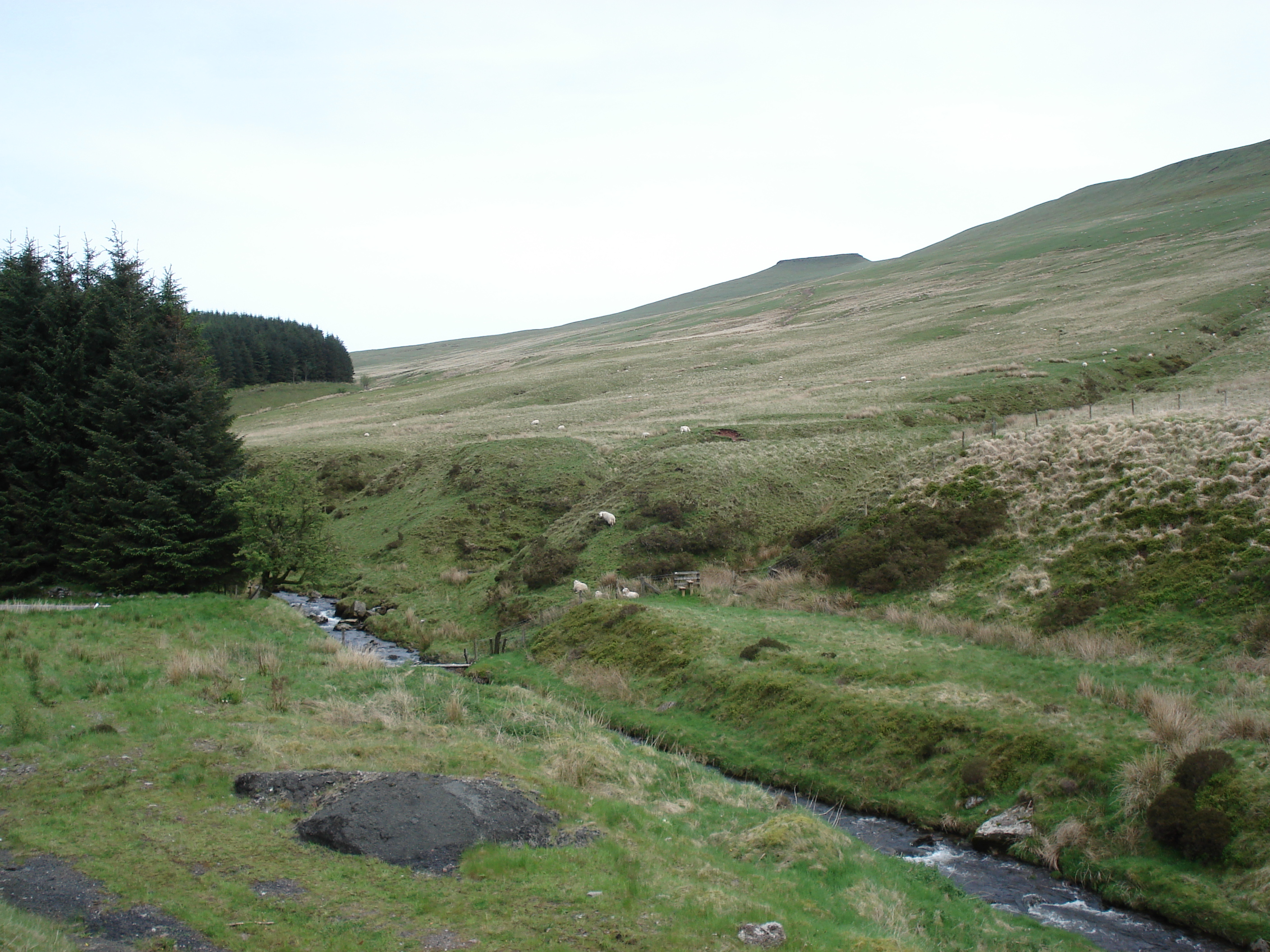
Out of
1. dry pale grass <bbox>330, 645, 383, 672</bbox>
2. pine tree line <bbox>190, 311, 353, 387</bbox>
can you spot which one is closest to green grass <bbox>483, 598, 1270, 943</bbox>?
dry pale grass <bbox>330, 645, 383, 672</bbox>

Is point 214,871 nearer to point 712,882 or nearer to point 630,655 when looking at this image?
point 712,882

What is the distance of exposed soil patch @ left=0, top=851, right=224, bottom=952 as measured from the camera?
27.7ft

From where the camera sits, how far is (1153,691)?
1777 cm

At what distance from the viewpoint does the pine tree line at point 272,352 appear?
124900 mm

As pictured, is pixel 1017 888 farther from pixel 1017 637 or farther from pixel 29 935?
pixel 29 935

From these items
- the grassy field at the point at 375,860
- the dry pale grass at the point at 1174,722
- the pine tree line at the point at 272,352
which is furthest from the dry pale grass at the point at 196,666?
the pine tree line at the point at 272,352

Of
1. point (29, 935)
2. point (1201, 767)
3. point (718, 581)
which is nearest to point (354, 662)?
point (718, 581)

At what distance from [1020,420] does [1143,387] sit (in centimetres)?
1443

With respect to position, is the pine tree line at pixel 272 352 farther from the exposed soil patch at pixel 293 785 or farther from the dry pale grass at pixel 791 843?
the dry pale grass at pixel 791 843

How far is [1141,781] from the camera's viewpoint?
15.3 metres

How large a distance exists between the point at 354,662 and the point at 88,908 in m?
15.8

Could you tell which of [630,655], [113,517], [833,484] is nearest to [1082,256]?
[833,484]

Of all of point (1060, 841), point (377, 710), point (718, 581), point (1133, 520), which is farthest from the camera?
point (718, 581)

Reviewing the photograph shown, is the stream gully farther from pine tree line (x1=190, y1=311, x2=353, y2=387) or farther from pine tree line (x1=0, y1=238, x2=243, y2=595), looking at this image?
pine tree line (x1=190, y1=311, x2=353, y2=387)
